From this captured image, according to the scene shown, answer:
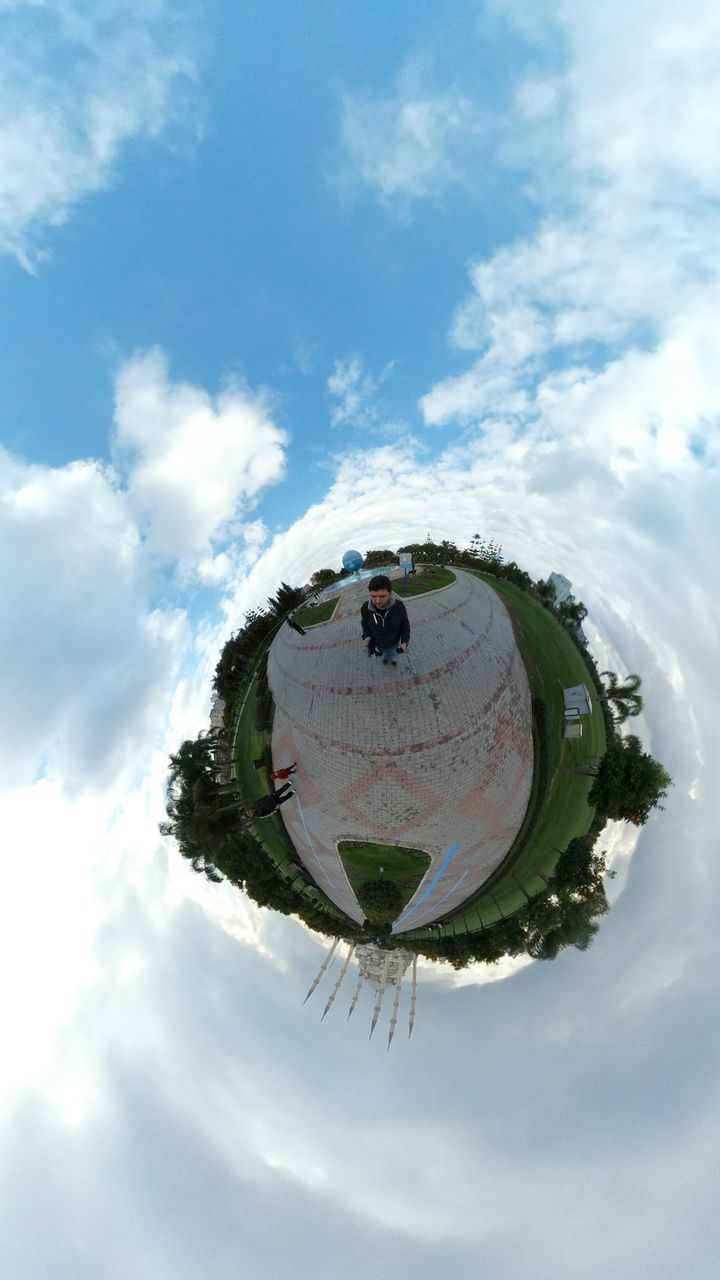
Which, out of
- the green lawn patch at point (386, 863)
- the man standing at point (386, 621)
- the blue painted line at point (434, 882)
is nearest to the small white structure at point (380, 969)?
the blue painted line at point (434, 882)

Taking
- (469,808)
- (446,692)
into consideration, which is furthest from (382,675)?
(469,808)

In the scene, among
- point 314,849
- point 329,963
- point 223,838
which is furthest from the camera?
point 329,963

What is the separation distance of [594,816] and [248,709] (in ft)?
47.5

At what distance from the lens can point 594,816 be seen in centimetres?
1455

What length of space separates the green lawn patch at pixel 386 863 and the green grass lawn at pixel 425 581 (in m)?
8.51

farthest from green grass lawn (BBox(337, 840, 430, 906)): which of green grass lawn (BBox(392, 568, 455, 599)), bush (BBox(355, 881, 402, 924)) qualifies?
green grass lawn (BBox(392, 568, 455, 599))

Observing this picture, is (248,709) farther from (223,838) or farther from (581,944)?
(581,944)

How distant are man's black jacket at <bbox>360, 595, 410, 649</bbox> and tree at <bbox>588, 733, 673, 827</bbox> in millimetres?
10460

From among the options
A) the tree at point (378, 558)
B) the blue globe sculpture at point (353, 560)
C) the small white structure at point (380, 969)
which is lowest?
the small white structure at point (380, 969)

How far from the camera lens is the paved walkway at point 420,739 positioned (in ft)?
37.3

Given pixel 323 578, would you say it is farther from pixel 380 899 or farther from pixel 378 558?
pixel 380 899

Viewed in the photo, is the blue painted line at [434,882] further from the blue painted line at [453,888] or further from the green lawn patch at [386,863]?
the blue painted line at [453,888]

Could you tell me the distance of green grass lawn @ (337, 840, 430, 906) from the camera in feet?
40.8

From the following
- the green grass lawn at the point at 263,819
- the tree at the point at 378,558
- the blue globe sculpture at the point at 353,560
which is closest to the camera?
the blue globe sculpture at the point at 353,560
